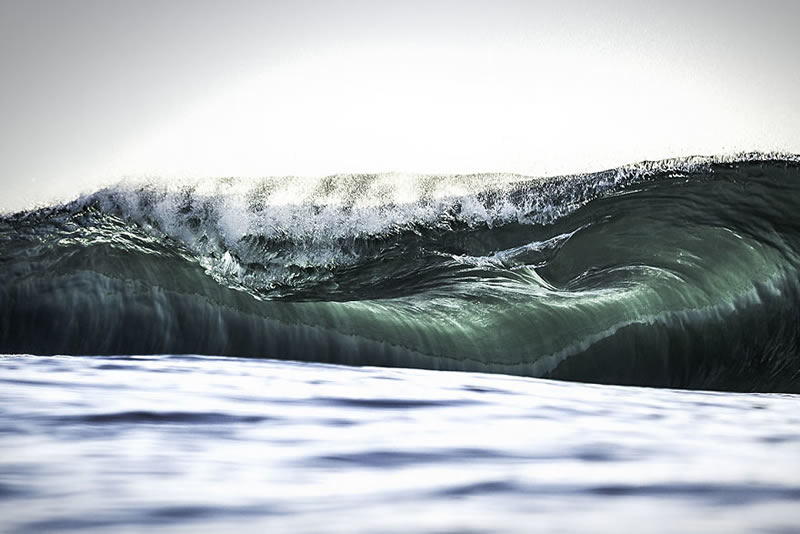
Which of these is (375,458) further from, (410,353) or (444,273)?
(444,273)

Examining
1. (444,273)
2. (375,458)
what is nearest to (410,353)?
(444,273)

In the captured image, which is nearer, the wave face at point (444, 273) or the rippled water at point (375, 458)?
the rippled water at point (375, 458)

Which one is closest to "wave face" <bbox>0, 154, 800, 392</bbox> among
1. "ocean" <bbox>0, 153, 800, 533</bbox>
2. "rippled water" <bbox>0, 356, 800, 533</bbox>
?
"ocean" <bbox>0, 153, 800, 533</bbox>

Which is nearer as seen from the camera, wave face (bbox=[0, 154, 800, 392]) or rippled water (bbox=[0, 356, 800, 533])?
rippled water (bbox=[0, 356, 800, 533])

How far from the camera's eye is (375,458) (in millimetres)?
653

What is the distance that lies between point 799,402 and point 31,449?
0.97 m

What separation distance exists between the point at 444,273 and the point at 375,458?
1318mm

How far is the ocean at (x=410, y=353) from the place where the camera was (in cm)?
53

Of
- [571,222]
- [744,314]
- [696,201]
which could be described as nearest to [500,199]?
[571,222]

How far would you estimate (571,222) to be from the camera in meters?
2.32

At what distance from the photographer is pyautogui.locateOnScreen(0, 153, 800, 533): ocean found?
534 mm

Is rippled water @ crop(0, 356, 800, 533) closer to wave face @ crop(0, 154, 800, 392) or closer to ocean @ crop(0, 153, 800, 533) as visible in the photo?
ocean @ crop(0, 153, 800, 533)

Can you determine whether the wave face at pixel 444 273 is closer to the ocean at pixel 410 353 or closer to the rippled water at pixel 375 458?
the ocean at pixel 410 353

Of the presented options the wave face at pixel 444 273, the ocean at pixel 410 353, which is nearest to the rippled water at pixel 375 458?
the ocean at pixel 410 353
